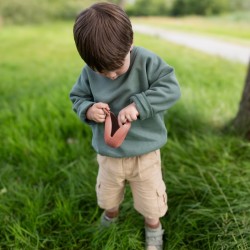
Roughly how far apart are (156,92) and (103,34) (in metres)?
0.34

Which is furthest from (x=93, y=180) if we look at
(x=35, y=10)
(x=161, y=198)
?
(x=35, y=10)

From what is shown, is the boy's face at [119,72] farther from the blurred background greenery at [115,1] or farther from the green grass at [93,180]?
the blurred background greenery at [115,1]

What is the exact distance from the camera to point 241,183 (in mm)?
2029

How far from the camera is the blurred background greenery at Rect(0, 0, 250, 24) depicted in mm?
18391

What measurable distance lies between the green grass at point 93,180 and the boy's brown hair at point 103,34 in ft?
3.23

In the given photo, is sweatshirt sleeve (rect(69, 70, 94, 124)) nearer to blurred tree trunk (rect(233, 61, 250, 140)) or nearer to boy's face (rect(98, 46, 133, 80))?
boy's face (rect(98, 46, 133, 80))

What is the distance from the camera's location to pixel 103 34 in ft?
4.03

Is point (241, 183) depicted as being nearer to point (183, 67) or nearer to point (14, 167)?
point (14, 167)

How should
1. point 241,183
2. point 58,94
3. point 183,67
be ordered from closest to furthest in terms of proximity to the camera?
point 241,183 < point 58,94 < point 183,67

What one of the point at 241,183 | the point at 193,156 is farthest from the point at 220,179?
the point at 193,156

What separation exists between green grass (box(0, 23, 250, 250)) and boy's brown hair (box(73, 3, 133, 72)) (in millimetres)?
983

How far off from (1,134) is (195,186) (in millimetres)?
1719

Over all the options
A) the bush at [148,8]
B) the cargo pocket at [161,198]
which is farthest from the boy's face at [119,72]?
the bush at [148,8]

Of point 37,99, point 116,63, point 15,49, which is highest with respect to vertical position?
point 116,63
